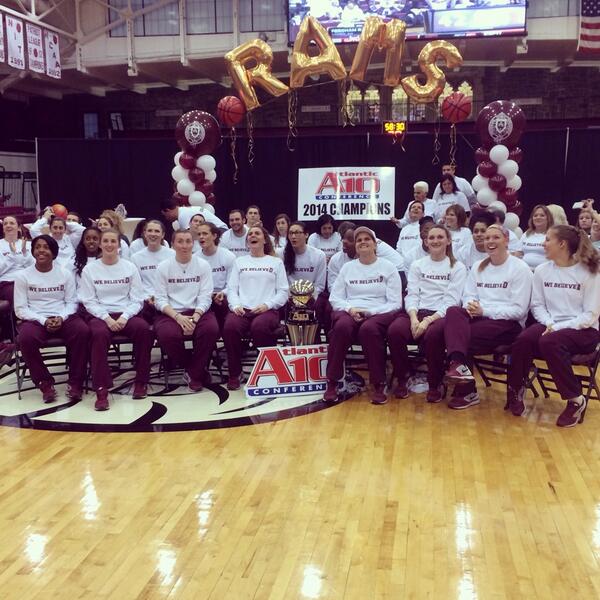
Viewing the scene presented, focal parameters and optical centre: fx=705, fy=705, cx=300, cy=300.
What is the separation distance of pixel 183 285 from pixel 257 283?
58cm

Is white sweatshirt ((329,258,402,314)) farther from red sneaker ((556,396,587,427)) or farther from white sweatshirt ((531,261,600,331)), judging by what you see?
red sneaker ((556,396,587,427))

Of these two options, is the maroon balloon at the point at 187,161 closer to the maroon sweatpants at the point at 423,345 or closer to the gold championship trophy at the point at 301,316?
the gold championship trophy at the point at 301,316

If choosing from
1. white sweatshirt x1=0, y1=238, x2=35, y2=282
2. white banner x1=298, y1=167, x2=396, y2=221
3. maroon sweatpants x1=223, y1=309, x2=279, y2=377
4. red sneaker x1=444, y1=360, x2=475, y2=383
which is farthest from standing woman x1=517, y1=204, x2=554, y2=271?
white sweatshirt x1=0, y1=238, x2=35, y2=282

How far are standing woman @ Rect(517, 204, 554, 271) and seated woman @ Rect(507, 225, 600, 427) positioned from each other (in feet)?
4.79

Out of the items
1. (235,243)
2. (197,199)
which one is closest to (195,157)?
(197,199)

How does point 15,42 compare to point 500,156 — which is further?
point 15,42

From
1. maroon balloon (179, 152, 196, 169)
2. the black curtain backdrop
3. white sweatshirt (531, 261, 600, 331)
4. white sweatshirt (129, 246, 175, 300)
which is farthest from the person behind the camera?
the black curtain backdrop

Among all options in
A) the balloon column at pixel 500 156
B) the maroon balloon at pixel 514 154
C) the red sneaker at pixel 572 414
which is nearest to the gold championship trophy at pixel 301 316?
the red sneaker at pixel 572 414

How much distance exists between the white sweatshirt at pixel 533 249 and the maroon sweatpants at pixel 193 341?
290 centimetres

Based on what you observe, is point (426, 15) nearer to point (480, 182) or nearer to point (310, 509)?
point (480, 182)

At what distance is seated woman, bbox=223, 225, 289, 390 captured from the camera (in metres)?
5.36

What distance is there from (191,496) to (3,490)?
97 centimetres

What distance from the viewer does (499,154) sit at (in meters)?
7.79

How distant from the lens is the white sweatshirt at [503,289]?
4.88 m
